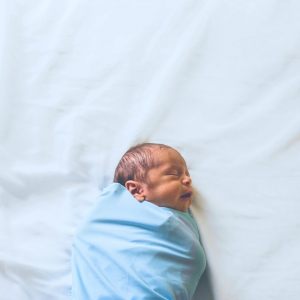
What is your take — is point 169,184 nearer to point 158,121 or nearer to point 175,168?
point 175,168

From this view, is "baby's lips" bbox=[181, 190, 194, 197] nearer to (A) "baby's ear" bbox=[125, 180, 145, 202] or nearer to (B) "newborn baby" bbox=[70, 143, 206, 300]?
(B) "newborn baby" bbox=[70, 143, 206, 300]

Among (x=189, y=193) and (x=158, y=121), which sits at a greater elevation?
(x=158, y=121)

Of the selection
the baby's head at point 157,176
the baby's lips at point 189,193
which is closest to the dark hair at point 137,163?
the baby's head at point 157,176

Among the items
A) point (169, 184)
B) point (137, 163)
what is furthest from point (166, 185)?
point (137, 163)

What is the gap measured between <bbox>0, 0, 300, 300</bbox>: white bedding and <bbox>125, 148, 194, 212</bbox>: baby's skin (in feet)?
0.22

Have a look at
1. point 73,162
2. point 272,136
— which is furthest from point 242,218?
point 73,162

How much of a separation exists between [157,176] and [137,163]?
0.24 ft

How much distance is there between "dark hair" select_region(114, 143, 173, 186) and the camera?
0.92m

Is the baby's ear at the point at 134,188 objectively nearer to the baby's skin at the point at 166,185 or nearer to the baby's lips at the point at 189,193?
the baby's skin at the point at 166,185

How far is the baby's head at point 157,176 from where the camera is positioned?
0.88m

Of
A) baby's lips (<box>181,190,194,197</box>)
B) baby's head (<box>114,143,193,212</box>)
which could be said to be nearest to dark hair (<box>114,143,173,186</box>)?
baby's head (<box>114,143,193,212</box>)

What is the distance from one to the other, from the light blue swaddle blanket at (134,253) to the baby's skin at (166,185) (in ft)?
0.08

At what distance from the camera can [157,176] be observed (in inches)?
35.4

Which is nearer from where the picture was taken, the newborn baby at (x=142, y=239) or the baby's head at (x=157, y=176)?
the newborn baby at (x=142, y=239)
